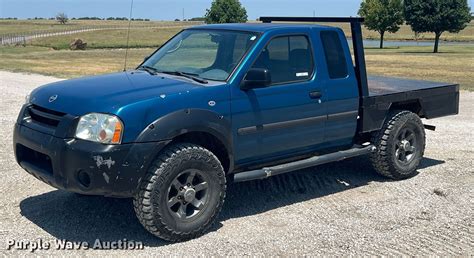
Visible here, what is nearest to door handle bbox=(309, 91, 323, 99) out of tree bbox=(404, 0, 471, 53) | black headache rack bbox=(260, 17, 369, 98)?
black headache rack bbox=(260, 17, 369, 98)

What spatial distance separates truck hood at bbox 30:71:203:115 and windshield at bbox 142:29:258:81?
329 millimetres

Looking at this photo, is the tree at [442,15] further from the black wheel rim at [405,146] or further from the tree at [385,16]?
the black wheel rim at [405,146]

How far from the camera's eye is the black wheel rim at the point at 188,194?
4934 millimetres

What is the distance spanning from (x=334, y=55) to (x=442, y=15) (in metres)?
51.1

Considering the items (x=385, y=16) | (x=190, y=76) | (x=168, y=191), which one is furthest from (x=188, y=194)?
(x=385, y=16)

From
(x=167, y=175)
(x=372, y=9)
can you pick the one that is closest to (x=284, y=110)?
(x=167, y=175)

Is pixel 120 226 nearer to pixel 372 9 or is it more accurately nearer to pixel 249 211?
pixel 249 211

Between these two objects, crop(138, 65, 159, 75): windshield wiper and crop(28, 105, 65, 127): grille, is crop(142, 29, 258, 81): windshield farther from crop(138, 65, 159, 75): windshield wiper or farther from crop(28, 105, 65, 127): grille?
crop(28, 105, 65, 127): grille

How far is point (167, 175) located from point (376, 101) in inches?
117

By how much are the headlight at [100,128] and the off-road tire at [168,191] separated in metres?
0.42

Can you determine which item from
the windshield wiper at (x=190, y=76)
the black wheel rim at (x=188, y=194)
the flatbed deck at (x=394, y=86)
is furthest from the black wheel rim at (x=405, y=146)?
the black wheel rim at (x=188, y=194)

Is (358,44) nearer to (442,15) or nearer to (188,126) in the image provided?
(188,126)

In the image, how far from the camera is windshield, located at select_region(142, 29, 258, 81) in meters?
5.61

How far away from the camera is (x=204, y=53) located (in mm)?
6051
